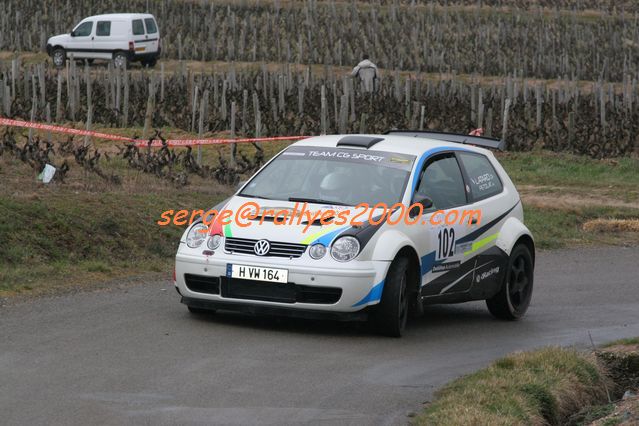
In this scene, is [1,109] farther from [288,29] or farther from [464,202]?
[288,29]

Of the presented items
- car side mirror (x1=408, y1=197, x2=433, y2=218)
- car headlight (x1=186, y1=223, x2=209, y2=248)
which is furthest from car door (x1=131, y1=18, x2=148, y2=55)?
car headlight (x1=186, y1=223, x2=209, y2=248)

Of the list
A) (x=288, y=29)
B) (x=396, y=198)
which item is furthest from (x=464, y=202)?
(x=288, y=29)

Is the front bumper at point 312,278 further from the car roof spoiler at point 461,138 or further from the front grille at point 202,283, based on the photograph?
the car roof spoiler at point 461,138

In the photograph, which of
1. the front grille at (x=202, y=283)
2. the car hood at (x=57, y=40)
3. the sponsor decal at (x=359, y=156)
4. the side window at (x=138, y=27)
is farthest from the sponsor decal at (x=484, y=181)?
the car hood at (x=57, y=40)

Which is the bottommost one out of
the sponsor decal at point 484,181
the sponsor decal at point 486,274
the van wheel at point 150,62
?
the van wheel at point 150,62

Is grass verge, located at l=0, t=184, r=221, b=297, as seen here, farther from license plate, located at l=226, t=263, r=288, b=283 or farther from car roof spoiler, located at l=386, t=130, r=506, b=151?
car roof spoiler, located at l=386, t=130, r=506, b=151

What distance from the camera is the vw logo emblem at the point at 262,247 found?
1130cm

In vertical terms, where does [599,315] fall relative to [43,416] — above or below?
below

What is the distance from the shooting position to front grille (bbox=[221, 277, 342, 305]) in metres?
11.2

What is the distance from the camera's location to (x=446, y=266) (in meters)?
12.4

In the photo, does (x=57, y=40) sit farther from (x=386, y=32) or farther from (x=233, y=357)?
(x=233, y=357)

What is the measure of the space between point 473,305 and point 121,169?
8.91 m

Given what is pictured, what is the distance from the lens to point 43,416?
8.24 meters

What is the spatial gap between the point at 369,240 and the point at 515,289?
2.60 m
